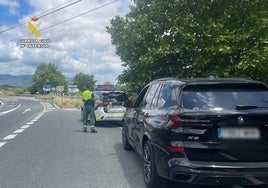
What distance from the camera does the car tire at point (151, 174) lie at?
207 inches

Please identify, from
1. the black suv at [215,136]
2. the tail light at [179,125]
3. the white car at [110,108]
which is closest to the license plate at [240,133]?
the black suv at [215,136]

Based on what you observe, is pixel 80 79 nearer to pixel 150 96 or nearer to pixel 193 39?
pixel 193 39

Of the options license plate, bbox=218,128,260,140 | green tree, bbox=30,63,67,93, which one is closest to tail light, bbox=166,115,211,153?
license plate, bbox=218,128,260,140

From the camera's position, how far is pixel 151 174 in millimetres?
5352

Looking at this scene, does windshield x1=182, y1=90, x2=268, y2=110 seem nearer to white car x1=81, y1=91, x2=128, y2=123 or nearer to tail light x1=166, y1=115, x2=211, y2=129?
tail light x1=166, y1=115, x2=211, y2=129

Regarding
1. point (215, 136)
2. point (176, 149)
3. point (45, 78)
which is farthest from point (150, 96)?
point (45, 78)

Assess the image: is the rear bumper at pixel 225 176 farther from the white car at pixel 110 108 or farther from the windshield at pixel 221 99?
the white car at pixel 110 108

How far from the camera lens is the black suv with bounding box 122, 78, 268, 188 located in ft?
15.0

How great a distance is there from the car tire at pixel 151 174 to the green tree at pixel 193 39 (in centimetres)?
679

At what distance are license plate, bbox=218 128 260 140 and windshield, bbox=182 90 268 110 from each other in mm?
315

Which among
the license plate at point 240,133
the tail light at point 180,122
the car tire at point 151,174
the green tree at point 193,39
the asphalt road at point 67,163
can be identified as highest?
the green tree at point 193,39

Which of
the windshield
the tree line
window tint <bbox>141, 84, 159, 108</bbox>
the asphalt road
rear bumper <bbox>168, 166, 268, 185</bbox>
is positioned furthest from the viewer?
the tree line

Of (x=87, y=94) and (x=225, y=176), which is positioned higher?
(x=87, y=94)

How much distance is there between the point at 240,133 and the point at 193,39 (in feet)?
27.3
